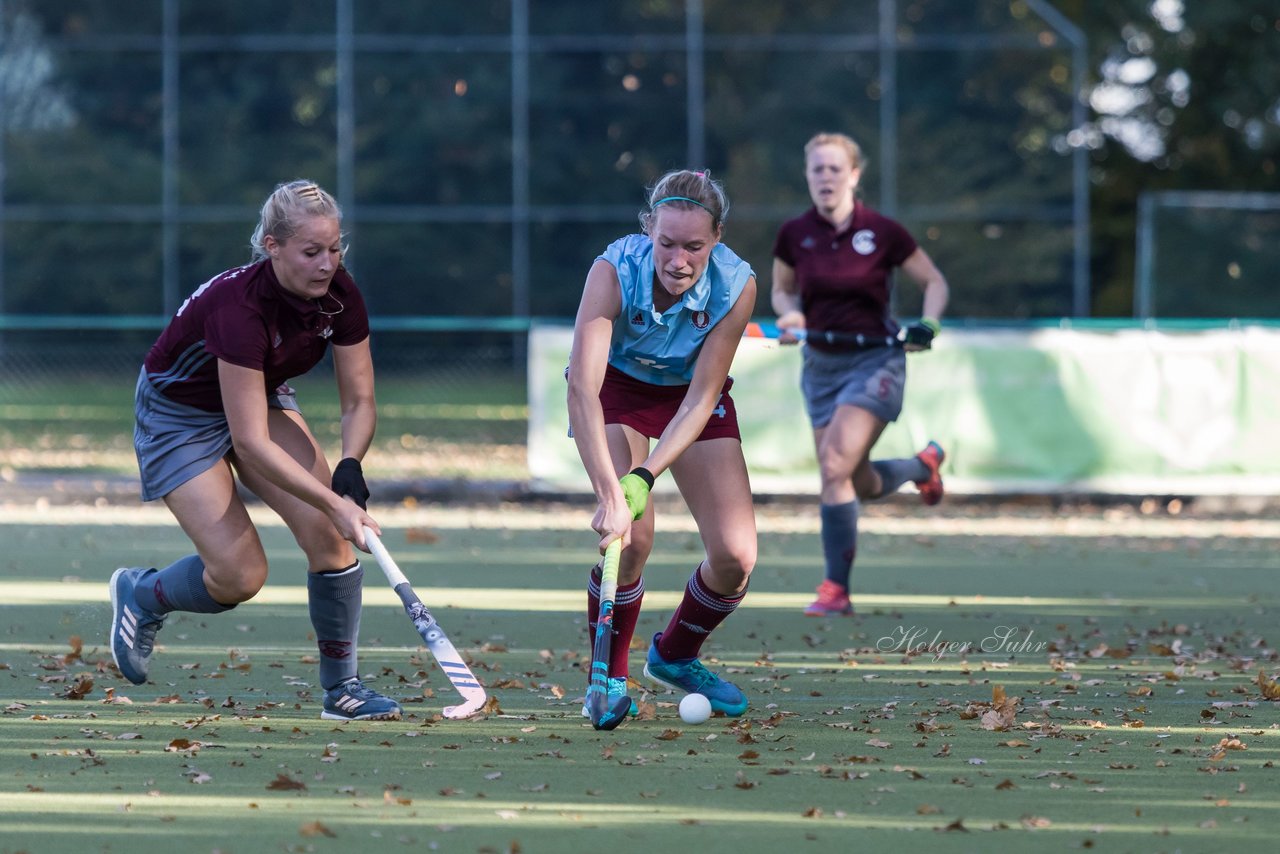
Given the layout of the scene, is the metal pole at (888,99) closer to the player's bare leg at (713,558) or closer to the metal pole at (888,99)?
the metal pole at (888,99)

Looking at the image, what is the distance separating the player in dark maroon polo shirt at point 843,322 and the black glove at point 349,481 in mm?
2953

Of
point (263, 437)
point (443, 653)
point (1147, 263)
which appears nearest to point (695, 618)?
point (443, 653)

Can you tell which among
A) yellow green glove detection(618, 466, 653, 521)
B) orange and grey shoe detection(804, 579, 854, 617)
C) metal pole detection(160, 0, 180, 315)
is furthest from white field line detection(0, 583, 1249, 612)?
metal pole detection(160, 0, 180, 315)

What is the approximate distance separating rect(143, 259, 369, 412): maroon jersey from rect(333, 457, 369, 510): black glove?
0.96ft

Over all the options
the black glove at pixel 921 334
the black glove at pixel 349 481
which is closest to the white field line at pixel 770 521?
the black glove at pixel 921 334

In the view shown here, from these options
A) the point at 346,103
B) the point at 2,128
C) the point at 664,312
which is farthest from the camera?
the point at 2,128

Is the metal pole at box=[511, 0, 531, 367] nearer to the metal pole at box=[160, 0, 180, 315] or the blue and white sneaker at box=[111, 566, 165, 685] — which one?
the metal pole at box=[160, 0, 180, 315]

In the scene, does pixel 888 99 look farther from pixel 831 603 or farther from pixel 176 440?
pixel 176 440

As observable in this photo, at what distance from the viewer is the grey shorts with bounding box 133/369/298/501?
5.48m

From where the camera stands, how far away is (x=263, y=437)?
5.14 metres

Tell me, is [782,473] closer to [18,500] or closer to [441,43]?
[18,500]

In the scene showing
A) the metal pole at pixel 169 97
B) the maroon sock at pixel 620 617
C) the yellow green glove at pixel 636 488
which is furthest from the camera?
the metal pole at pixel 169 97

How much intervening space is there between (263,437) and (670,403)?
1143 mm

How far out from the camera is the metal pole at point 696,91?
2031cm
